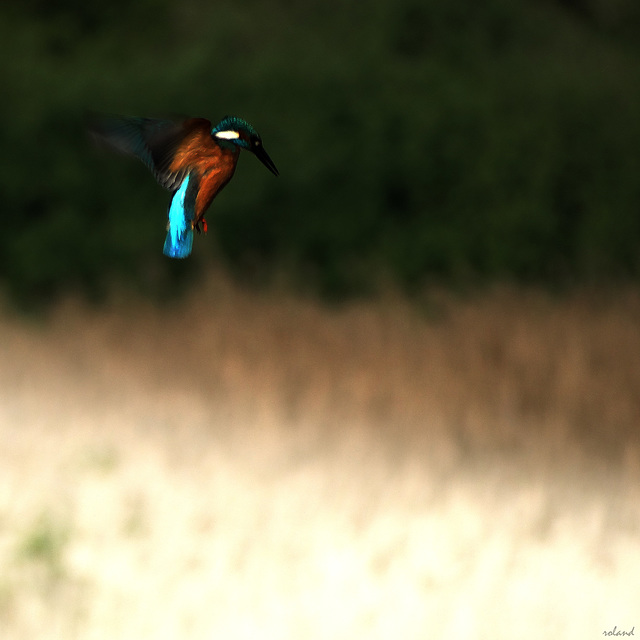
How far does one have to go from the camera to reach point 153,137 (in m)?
0.38

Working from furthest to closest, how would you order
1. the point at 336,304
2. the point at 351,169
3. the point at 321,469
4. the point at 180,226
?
the point at 336,304, the point at 351,169, the point at 321,469, the point at 180,226

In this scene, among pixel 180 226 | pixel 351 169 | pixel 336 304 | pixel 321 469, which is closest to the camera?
pixel 180 226

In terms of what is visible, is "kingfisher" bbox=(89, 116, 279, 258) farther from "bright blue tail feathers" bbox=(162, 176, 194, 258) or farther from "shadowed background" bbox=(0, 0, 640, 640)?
"shadowed background" bbox=(0, 0, 640, 640)

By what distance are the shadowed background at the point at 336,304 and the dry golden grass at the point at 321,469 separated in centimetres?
2

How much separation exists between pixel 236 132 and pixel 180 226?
0.06m

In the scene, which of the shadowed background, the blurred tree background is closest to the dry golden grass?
the shadowed background


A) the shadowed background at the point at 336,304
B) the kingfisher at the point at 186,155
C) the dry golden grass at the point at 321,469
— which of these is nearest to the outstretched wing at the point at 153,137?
the kingfisher at the point at 186,155

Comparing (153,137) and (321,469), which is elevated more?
(153,137)

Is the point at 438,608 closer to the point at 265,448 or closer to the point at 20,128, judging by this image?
the point at 265,448

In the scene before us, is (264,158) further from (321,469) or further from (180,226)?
(321,469)

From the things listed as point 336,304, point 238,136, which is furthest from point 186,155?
point 336,304

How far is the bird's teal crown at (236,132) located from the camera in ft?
1.22

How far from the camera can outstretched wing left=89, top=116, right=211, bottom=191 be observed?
13.7 inches

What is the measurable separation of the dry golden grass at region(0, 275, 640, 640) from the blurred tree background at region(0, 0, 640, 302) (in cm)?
38
